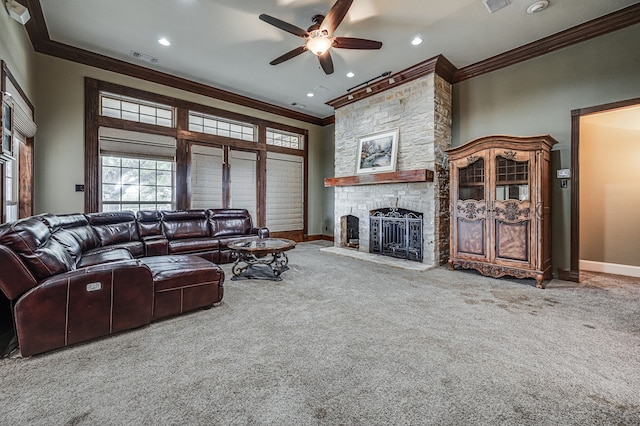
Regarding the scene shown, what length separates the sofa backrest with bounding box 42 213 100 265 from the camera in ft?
9.45

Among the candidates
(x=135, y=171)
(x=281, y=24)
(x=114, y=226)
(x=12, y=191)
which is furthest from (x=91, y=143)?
(x=281, y=24)

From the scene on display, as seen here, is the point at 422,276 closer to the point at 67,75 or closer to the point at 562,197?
the point at 562,197

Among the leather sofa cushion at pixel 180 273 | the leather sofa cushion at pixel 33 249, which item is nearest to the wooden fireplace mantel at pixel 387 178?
the leather sofa cushion at pixel 180 273

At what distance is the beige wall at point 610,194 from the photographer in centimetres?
410

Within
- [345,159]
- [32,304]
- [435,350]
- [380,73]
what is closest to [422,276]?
[435,350]

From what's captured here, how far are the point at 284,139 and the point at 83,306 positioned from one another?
5.91 metres

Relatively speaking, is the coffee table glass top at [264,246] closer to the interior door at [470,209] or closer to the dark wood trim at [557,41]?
the interior door at [470,209]

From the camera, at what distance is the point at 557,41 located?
3.84 metres

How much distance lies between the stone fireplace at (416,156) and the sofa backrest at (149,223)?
3586 millimetres

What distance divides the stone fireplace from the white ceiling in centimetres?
54

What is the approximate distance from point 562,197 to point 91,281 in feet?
17.8

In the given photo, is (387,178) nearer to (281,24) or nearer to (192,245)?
(281,24)

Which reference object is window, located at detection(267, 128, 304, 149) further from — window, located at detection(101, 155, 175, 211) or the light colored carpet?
the light colored carpet

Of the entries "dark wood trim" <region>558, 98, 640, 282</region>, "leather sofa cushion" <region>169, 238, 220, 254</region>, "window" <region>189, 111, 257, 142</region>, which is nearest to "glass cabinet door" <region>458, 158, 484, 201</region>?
"dark wood trim" <region>558, 98, 640, 282</region>
